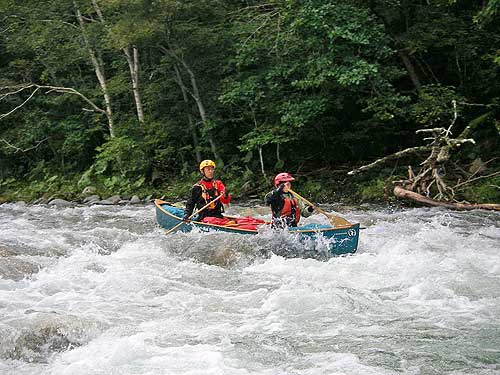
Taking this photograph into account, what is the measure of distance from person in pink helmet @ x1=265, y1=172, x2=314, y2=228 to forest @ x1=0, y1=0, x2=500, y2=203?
4000mm

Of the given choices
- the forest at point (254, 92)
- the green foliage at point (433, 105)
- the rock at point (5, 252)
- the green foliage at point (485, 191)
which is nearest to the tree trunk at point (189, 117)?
the forest at point (254, 92)

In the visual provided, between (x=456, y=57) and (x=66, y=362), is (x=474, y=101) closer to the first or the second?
(x=456, y=57)

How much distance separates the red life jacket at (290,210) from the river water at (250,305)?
541 mm

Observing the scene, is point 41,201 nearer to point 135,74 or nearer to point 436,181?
point 135,74

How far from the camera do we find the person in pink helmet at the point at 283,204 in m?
8.71

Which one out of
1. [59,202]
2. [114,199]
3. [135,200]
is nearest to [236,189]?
[135,200]

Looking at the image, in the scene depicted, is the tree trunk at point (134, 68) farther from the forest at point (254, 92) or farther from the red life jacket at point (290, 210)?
the red life jacket at point (290, 210)

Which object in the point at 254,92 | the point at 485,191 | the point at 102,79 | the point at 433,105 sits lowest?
the point at 485,191

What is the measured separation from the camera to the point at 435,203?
38.3 ft

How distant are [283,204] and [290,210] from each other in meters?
0.13

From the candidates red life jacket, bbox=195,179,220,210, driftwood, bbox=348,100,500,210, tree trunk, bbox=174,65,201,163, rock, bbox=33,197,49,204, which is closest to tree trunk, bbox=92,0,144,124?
tree trunk, bbox=174,65,201,163

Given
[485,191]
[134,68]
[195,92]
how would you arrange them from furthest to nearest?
[134,68] < [195,92] < [485,191]

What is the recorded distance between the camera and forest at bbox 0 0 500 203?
1356 cm

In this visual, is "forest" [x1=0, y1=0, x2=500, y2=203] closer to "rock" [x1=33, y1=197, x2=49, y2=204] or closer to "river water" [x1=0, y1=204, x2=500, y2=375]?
"rock" [x1=33, y1=197, x2=49, y2=204]
